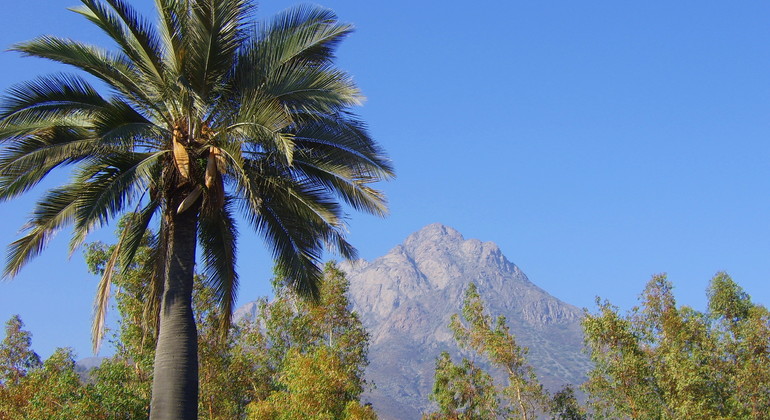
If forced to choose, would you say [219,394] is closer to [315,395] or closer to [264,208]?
[315,395]

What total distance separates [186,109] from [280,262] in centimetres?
312

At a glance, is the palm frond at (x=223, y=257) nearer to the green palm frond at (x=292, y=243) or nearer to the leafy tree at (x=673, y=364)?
the green palm frond at (x=292, y=243)

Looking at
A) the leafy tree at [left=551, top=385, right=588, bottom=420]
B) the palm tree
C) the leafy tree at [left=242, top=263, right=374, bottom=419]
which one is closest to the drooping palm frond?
the palm tree

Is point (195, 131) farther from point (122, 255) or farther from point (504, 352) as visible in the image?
point (504, 352)

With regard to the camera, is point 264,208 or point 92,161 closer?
point 92,161

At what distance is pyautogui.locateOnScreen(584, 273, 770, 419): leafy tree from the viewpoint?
28766 mm

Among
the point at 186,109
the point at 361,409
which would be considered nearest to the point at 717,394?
the point at 361,409

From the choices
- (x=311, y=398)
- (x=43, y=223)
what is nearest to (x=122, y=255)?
(x=43, y=223)

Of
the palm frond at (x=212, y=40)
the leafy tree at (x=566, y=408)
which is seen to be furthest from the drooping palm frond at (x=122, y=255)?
the leafy tree at (x=566, y=408)

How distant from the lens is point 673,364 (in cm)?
2872

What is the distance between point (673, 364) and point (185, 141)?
24.2 meters

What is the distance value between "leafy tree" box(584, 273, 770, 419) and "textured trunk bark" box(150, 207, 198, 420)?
22830 mm

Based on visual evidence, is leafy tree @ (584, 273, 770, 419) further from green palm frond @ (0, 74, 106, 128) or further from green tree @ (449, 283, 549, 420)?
green palm frond @ (0, 74, 106, 128)

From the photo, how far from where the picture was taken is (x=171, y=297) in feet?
34.5
